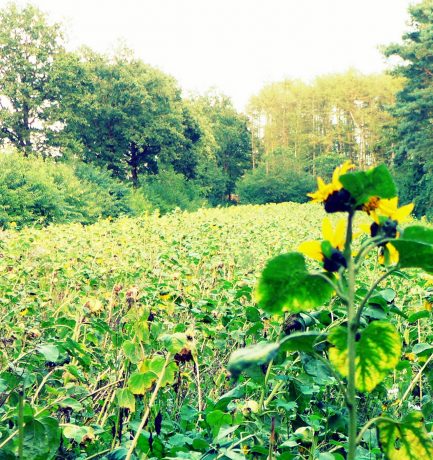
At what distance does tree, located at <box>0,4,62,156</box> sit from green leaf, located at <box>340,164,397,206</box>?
27.8m

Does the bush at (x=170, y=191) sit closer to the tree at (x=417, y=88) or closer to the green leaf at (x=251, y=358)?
the tree at (x=417, y=88)

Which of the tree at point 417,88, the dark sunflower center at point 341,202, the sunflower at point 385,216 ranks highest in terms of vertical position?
the tree at point 417,88

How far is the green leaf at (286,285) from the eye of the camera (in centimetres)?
71

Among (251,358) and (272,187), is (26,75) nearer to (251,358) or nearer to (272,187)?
(272,187)

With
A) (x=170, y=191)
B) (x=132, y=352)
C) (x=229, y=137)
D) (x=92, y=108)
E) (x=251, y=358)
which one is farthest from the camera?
(x=229, y=137)

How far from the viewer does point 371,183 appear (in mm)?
706

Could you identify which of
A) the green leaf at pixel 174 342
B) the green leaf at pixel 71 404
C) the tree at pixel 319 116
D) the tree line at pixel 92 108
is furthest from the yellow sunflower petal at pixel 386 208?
the tree at pixel 319 116

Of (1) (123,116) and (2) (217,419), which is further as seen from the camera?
(1) (123,116)

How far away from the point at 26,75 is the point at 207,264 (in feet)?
84.2

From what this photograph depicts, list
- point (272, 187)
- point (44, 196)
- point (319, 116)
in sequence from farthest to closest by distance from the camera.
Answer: point (319, 116)
point (272, 187)
point (44, 196)

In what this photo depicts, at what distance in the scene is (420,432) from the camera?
77 cm

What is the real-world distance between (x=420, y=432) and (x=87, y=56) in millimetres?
34133

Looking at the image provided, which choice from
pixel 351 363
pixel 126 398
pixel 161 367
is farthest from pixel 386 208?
pixel 126 398

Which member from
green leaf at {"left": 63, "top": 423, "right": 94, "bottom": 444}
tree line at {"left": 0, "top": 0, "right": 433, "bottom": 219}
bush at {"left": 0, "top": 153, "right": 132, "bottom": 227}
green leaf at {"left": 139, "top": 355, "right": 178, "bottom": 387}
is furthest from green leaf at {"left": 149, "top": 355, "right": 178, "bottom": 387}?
tree line at {"left": 0, "top": 0, "right": 433, "bottom": 219}
